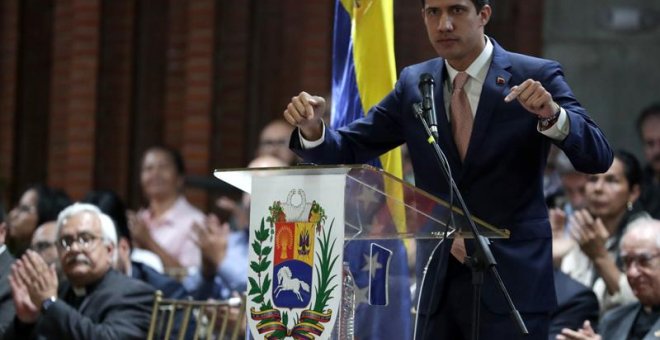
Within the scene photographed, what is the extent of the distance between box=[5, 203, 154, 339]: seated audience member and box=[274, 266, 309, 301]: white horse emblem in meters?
2.12

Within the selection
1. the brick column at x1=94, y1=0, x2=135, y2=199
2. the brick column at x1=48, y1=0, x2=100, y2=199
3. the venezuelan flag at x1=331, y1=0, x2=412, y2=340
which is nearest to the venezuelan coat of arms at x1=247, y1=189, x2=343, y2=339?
the venezuelan flag at x1=331, y1=0, x2=412, y2=340

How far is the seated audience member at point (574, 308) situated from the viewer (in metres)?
5.54

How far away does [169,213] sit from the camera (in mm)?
7684

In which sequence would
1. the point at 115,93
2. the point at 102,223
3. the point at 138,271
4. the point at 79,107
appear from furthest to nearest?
the point at 115,93 < the point at 79,107 < the point at 138,271 < the point at 102,223

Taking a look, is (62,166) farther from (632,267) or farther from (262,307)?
(262,307)

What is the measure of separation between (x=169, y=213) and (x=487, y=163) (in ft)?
14.6

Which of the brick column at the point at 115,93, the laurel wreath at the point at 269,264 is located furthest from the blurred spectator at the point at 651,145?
the brick column at the point at 115,93

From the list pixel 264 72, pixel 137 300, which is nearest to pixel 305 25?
pixel 264 72

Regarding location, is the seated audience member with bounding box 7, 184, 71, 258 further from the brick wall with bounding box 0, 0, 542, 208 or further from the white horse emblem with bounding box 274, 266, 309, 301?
the white horse emblem with bounding box 274, 266, 309, 301

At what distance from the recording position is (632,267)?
531 centimetres

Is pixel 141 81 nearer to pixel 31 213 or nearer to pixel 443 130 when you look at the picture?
pixel 31 213

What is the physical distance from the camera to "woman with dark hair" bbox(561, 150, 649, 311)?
225 inches

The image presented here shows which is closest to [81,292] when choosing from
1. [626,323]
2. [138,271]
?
[138,271]

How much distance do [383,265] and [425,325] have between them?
224 mm
